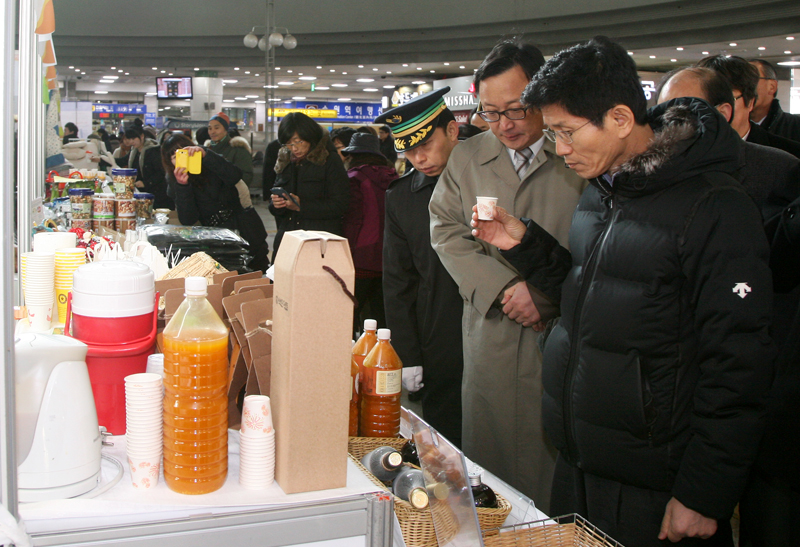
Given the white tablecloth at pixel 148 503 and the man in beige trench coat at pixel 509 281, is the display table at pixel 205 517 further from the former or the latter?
the man in beige trench coat at pixel 509 281

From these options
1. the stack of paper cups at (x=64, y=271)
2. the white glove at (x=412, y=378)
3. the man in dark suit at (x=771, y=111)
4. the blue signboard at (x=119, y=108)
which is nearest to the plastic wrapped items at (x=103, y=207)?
the stack of paper cups at (x=64, y=271)

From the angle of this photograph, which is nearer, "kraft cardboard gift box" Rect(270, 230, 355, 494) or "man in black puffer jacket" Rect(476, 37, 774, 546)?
"kraft cardboard gift box" Rect(270, 230, 355, 494)

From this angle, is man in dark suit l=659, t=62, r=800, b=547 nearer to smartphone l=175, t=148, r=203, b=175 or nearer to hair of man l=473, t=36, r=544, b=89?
hair of man l=473, t=36, r=544, b=89

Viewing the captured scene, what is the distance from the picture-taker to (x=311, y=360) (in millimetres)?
1126

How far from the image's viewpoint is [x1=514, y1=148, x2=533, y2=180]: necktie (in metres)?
2.26

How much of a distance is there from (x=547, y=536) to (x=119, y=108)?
35.1 metres

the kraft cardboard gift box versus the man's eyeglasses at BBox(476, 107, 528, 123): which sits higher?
the man's eyeglasses at BBox(476, 107, 528, 123)

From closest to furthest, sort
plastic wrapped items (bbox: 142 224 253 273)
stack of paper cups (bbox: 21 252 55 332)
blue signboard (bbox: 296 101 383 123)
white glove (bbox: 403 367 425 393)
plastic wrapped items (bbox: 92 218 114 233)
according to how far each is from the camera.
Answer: stack of paper cups (bbox: 21 252 55 332) < white glove (bbox: 403 367 425 393) < plastic wrapped items (bbox: 142 224 253 273) < plastic wrapped items (bbox: 92 218 114 233) < blue signboard (bbox: 296 101 383 123)

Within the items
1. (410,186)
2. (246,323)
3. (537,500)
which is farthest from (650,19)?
(246,323)

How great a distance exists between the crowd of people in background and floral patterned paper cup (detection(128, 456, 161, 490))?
3.28ft

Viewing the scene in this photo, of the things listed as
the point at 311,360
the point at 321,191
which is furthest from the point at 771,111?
the point at 311,360

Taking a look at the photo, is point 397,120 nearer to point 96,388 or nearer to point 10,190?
point 96,388

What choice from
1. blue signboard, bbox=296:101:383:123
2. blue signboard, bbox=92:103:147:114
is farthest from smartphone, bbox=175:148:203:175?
blue signboard, bbox=92:103:147:114

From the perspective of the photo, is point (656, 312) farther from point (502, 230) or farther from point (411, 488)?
point (411, 488)
